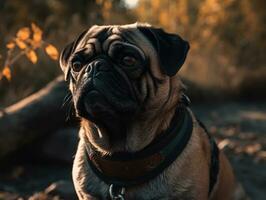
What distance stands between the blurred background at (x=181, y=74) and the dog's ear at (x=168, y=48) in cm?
212

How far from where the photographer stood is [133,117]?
12.9 ft

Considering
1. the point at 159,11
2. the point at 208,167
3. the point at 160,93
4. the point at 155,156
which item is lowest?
the point at 159,11

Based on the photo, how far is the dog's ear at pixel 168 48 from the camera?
3.85 m

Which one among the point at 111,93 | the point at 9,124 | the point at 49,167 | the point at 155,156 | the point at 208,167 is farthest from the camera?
the point at 49,167

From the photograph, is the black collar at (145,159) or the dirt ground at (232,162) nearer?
the black collar at (145,159)

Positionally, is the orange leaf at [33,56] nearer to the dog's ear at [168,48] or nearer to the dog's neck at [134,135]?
the dog's neck at [134,135]

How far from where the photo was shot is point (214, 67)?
12.0 m

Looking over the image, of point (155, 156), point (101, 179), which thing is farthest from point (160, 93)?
point (101, 179)

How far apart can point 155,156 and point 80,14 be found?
8.25 m

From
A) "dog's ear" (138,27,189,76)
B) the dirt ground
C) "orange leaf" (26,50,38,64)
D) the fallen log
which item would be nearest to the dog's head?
"dog's ear" (138,27,189,76)

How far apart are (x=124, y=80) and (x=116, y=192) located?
2.53 feet

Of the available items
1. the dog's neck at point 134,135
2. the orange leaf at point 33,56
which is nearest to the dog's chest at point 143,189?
the dog's neck at point 134,135

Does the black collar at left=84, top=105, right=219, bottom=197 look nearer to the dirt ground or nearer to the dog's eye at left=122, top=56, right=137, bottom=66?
the dog's eye at left=122, top=56, right=137, bottom=66

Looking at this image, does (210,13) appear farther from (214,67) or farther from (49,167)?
(49,167)
